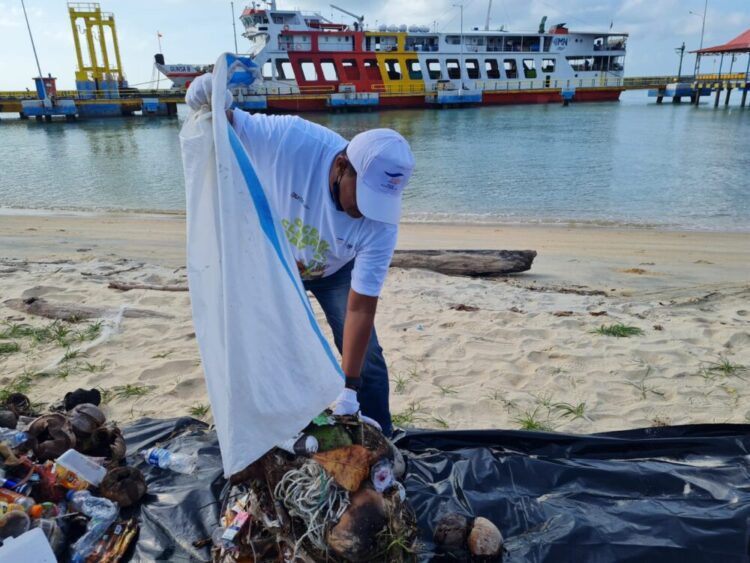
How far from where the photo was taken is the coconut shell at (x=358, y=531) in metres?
1.51

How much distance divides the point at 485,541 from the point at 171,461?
1.37 m

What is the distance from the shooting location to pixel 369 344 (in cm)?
223

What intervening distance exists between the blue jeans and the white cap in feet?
1.83

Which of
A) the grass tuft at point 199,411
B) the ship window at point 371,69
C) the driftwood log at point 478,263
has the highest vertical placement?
the ship window at point 371,69

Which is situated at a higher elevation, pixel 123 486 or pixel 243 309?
pixel 243 309

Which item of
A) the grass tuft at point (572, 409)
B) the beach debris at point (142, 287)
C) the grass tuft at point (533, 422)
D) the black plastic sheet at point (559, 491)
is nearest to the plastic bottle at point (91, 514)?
the black plastic sheet at point (559, 491)

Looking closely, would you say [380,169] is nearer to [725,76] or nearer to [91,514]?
[91,514]

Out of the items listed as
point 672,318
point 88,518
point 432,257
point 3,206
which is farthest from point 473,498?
point 3,206

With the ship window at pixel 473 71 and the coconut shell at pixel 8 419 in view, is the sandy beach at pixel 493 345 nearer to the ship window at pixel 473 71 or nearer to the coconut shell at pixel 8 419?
the coconut shell at pixel 8 419

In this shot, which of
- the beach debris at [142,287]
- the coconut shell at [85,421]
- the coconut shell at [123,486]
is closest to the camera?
the coconut shell at [123,486]

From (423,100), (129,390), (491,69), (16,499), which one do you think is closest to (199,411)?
(129,390)

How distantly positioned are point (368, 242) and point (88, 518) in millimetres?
1440

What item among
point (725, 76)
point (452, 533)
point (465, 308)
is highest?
point (725, 76)

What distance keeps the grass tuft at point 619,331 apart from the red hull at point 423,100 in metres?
32.5
